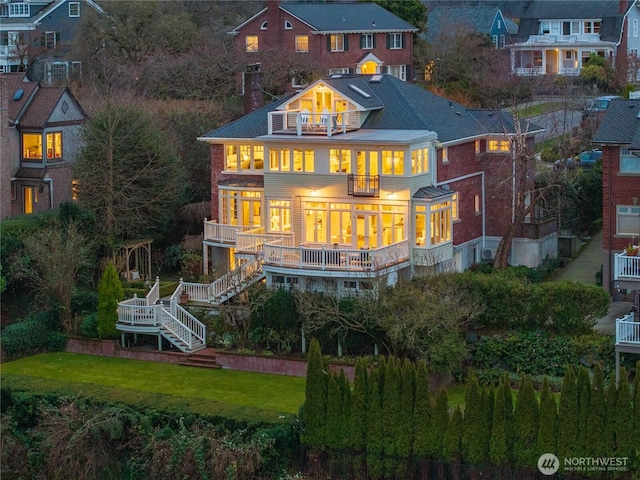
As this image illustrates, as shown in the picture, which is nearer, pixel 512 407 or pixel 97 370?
pixel 512 407

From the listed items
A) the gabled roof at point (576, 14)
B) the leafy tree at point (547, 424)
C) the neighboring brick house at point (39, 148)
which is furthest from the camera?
the gabled roof at point (576, 14)

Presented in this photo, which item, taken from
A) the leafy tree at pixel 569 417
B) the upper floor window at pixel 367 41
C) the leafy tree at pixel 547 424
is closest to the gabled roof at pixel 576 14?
the upper floor window at pixel 367 41

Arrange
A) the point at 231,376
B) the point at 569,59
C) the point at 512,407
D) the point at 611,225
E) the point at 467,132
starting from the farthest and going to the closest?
1. the point at 569,59
2. the point at 467,132
3. the point at 611,225
4. the point at 231,376
5. the point at 512,407

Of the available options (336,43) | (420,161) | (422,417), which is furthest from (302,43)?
(422,417)

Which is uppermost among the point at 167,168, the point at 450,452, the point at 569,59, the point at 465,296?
the point at 569,59

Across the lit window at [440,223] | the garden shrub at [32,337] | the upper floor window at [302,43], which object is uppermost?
the upper floor window at [302,43]

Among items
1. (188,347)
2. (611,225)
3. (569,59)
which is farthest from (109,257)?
(569,59)

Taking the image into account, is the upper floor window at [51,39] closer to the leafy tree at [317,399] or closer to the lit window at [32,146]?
the lit window at [32,146]

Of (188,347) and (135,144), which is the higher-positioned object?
(135,144)

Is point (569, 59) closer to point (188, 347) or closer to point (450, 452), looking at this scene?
point (188, 347)
